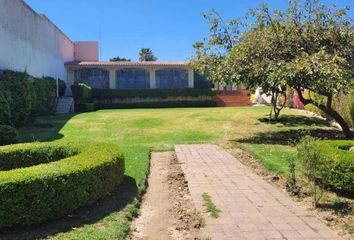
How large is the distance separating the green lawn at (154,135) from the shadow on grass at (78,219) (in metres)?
0.05

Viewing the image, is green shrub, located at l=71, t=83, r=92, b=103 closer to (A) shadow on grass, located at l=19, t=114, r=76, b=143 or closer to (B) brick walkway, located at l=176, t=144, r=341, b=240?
(A) shadow on grass, located at l=19, t=114, r=76, b=143

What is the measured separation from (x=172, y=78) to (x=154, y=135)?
22886 millimetres

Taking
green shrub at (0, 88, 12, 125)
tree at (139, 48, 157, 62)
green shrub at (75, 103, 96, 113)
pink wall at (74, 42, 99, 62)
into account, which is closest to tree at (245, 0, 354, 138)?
green shrub at (0, 88, 12, 125)

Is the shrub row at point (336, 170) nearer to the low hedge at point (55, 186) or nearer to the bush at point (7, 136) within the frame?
the low hedge at point (55, 186)

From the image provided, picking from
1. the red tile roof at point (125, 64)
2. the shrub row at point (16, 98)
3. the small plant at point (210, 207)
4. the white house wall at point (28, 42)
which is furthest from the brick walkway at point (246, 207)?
the red tile roof at point (125, 64)

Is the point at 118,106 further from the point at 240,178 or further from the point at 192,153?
the point at 240,178

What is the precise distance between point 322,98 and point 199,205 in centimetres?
1598

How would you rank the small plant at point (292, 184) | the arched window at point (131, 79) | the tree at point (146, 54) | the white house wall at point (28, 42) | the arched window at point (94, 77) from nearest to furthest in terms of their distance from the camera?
the small plant at point (292, 184) < the white house wall at point (28, 42) < the arched window at point (94, 77) < the arched window at point (131, 79) < the tree at point (146, 54)

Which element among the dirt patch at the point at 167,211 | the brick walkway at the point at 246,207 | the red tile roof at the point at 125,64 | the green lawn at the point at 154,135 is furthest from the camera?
the red tile roof at the point at 125,64

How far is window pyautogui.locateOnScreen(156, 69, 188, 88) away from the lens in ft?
124

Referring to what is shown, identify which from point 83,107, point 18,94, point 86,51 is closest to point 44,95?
point 18,94

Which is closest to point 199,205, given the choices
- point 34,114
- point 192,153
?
point 192,153

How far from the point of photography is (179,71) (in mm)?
38094

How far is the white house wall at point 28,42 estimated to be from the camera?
19.9 meters
